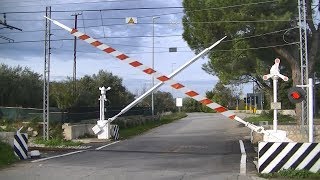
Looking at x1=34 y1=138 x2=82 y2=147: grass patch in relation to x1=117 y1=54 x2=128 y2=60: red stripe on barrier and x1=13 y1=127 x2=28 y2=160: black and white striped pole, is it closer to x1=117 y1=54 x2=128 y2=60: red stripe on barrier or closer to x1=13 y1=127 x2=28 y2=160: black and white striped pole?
x1=13 y1=127 x2=28 y2=160: black and white striped pole

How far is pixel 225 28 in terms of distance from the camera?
1259 inches

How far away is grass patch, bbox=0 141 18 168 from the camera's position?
622 inches

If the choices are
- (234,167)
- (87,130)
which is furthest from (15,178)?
(87,130)

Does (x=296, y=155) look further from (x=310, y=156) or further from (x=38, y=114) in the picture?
(x=38, y=114)

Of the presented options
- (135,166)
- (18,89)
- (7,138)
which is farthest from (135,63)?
(18,89)

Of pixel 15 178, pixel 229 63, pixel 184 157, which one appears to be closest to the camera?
pixel 15 178

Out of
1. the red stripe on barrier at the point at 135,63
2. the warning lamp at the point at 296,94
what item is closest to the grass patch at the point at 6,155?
the red stripe on barrier at the point at 135,63

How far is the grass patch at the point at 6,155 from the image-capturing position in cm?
1581

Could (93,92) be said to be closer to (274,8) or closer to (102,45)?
(274,8)

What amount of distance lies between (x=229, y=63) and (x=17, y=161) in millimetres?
29255

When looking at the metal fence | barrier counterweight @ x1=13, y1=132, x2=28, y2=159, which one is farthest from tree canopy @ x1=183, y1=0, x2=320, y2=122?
barrier counterweight @ x1=13, y1=132, x2=28, y2=159

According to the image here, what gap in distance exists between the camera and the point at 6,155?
16.3 meters

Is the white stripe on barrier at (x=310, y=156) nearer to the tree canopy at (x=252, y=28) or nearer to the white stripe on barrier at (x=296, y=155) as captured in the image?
the white stripe on barrier at (x=296, y=155)

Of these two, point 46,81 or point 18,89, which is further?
point 18,89
